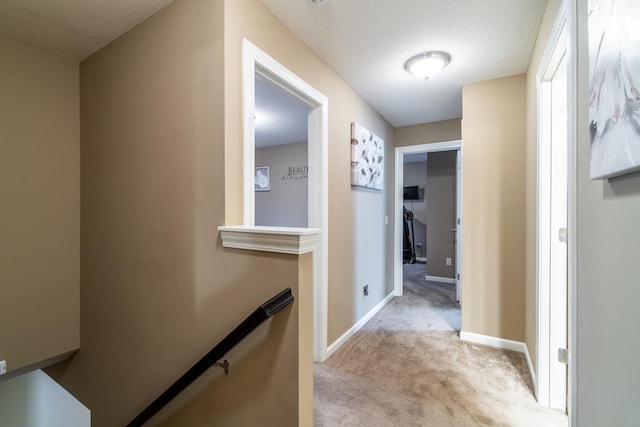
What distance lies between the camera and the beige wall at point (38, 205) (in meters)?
2.00

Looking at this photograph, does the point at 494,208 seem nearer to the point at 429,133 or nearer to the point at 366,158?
the point at 366,158

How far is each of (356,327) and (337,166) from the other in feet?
5.57

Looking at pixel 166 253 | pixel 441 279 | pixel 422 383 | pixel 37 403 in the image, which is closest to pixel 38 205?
pixel 166 253

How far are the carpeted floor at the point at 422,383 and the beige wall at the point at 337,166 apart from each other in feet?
1.09

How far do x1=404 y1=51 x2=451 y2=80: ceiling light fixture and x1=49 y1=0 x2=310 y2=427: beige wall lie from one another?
153 cm

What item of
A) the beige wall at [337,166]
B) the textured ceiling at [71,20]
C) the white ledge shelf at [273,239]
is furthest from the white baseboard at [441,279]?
the textured ceiling at [71,20]

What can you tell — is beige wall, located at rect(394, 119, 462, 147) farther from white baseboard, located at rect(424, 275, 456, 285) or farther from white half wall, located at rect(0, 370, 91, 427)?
white half wall, located at rect(0, 370, 91, 427)

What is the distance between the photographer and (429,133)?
3707 mm

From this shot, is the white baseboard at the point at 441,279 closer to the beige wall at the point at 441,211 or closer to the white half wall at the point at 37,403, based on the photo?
the beige wall at the point at 441,211

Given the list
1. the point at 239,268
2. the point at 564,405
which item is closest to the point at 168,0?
the point at 239,268

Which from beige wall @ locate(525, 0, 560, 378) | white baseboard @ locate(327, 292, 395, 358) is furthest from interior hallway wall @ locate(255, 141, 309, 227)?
beige wall @ locate(525, 0, 560, 378)

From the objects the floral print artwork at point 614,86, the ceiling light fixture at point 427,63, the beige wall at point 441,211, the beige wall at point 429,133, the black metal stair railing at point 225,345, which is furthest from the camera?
the beige wall at point 441,211

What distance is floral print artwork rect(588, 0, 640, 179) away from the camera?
0.59 m

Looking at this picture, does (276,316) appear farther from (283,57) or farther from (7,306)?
(7,306)
